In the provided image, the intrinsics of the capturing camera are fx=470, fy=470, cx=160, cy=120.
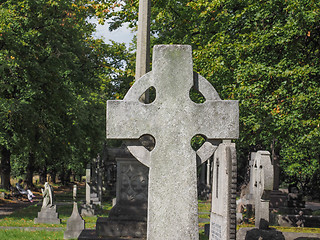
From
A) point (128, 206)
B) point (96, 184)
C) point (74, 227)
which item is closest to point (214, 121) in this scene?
point (128, 206)

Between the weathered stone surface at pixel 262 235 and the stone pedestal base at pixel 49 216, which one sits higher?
the weathered stone surface at pixel 262 235

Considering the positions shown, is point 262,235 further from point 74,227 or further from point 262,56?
point 262,56

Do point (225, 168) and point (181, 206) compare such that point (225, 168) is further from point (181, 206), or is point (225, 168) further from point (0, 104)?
point (0, 104)

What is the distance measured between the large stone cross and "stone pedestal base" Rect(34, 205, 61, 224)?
13933 mm

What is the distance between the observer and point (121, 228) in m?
10.8

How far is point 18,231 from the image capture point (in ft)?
48.3

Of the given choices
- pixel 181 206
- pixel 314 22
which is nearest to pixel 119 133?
pixel 181 206

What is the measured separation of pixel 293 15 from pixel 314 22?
0.85 meters

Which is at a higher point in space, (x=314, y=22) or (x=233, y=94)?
(x=314, y=22)

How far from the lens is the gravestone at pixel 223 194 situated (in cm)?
586

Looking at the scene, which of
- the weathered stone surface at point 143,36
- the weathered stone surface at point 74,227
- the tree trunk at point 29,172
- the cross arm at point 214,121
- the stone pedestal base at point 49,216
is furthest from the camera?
the tree trunk at point 29,172

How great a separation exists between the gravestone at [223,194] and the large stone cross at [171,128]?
1.29 m

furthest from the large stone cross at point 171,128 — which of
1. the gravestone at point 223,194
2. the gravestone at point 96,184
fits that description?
the gravestone at point 96,184

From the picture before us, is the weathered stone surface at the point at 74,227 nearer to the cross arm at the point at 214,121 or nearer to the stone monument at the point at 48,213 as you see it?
the stone monument at the point at 48,213
